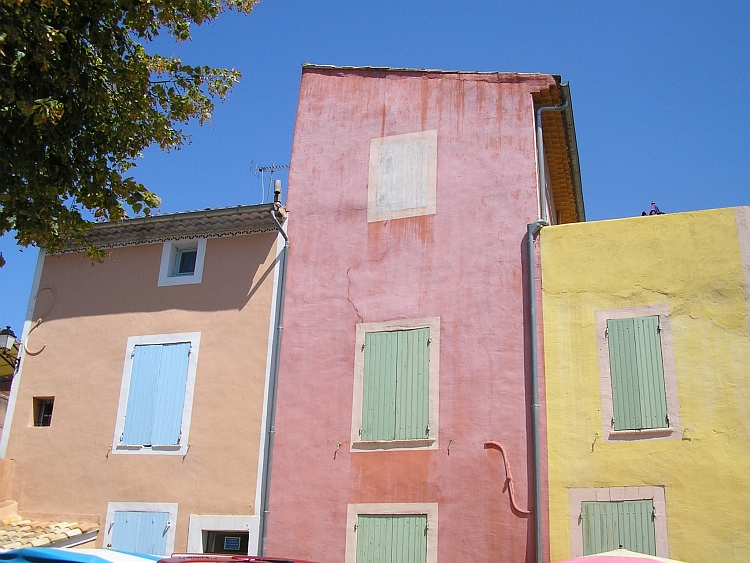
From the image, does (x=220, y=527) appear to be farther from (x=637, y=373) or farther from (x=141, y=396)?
(x=637, y=373)

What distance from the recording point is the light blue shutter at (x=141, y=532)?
1370 cm

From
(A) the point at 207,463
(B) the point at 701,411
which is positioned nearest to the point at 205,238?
(A) the point at 207,463

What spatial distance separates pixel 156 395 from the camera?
48.1 ft

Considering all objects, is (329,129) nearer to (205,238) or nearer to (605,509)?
(205,238)

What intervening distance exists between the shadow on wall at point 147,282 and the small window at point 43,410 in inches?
58.2

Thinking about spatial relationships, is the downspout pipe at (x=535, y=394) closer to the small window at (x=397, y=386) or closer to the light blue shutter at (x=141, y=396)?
the small window at (x=397, y=386)

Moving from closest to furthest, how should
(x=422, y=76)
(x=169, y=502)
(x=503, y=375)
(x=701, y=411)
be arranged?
(x=701, y=411) → (x=503, y=375) → (x=169, y=502) → (x=422, y=76)

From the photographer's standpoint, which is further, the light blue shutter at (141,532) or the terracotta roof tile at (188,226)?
the terracotta roof tile at (188,226)

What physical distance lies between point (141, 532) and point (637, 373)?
7.91m

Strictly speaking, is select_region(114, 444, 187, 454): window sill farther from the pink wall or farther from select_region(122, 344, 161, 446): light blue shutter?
the pink wall

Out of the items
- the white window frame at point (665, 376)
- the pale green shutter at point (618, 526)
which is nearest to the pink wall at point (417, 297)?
the pale green shutter at point (618, 526)

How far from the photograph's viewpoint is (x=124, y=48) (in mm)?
11625

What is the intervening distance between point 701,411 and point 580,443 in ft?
5.32

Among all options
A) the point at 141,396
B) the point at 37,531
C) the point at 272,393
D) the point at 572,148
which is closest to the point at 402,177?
the point at 572,148
